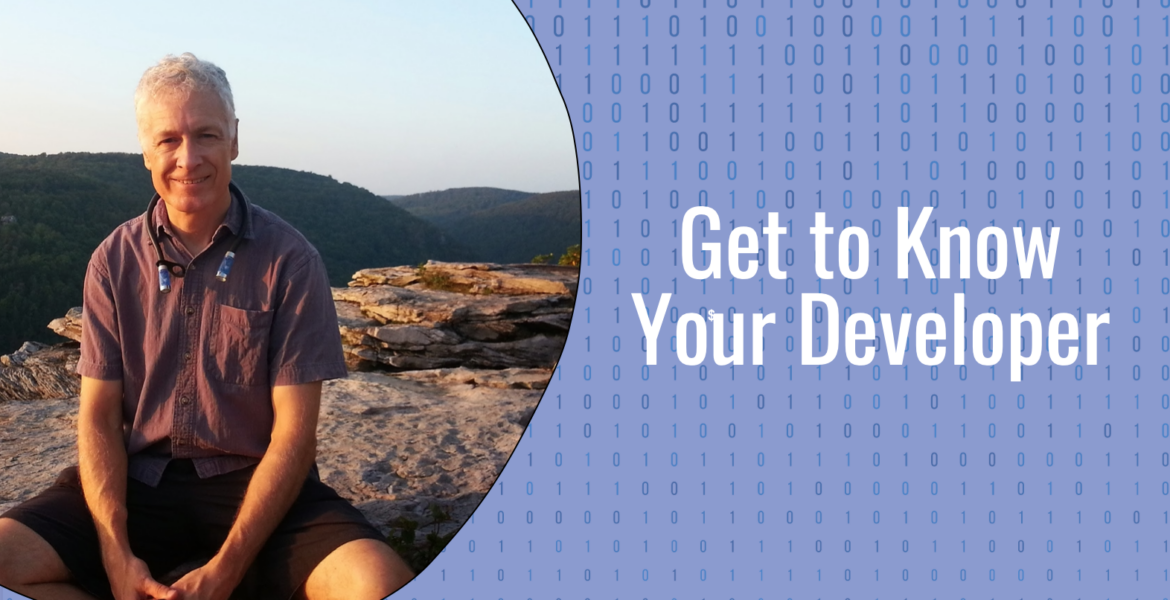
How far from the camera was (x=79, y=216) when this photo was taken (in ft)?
10.4

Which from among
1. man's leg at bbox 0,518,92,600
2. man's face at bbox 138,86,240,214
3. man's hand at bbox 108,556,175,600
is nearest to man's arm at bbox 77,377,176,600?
man's hand at bbox 108,556,175,600

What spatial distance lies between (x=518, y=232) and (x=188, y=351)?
1288 mm

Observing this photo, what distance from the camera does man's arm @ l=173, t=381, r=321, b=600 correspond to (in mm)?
2945

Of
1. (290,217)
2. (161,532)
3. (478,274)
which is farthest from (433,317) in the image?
(161,532)

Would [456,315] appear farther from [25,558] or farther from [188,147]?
[25,558]

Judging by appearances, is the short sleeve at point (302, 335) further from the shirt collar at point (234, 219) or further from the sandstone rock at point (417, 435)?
the sandstone rock at point (417, 435)

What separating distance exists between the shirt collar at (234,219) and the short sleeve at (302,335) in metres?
0.19

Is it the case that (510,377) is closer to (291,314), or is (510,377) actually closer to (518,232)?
(518,232)

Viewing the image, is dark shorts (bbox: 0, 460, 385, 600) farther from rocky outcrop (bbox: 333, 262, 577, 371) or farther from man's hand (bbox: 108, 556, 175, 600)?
rocky outcrop (bbox: 333, 262, 577, 371)

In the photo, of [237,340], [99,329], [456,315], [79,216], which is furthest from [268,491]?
[456,315]

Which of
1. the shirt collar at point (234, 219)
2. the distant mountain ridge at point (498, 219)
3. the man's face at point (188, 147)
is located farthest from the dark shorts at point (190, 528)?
the distant mountain ridge at point (498, 219)

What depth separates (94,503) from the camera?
3.04m

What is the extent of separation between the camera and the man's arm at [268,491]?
2945mm

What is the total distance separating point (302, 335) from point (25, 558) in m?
1.03
